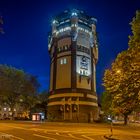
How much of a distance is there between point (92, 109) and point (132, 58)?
318ft

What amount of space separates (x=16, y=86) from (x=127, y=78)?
80.1 meters

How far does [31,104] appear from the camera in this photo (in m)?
105

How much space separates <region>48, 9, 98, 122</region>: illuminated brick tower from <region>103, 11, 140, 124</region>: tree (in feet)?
289

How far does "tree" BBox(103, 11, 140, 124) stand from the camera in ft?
72.7

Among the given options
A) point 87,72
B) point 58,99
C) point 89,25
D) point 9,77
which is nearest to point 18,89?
point 9,77

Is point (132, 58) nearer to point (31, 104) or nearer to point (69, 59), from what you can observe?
point (31, 104)

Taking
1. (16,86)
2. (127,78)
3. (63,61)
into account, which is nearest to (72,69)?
(63,61)

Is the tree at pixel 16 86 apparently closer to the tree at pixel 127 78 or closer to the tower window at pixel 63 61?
the tower window at pixel 63 61

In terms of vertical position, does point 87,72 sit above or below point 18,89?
above

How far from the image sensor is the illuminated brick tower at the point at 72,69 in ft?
379

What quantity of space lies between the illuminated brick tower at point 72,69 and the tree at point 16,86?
50.3 ft

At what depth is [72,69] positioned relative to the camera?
118312 mm

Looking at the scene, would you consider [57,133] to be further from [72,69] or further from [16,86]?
[72,69]

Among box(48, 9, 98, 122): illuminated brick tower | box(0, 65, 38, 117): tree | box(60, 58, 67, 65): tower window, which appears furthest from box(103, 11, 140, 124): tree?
box(60, 58, 67, 65): tower window
